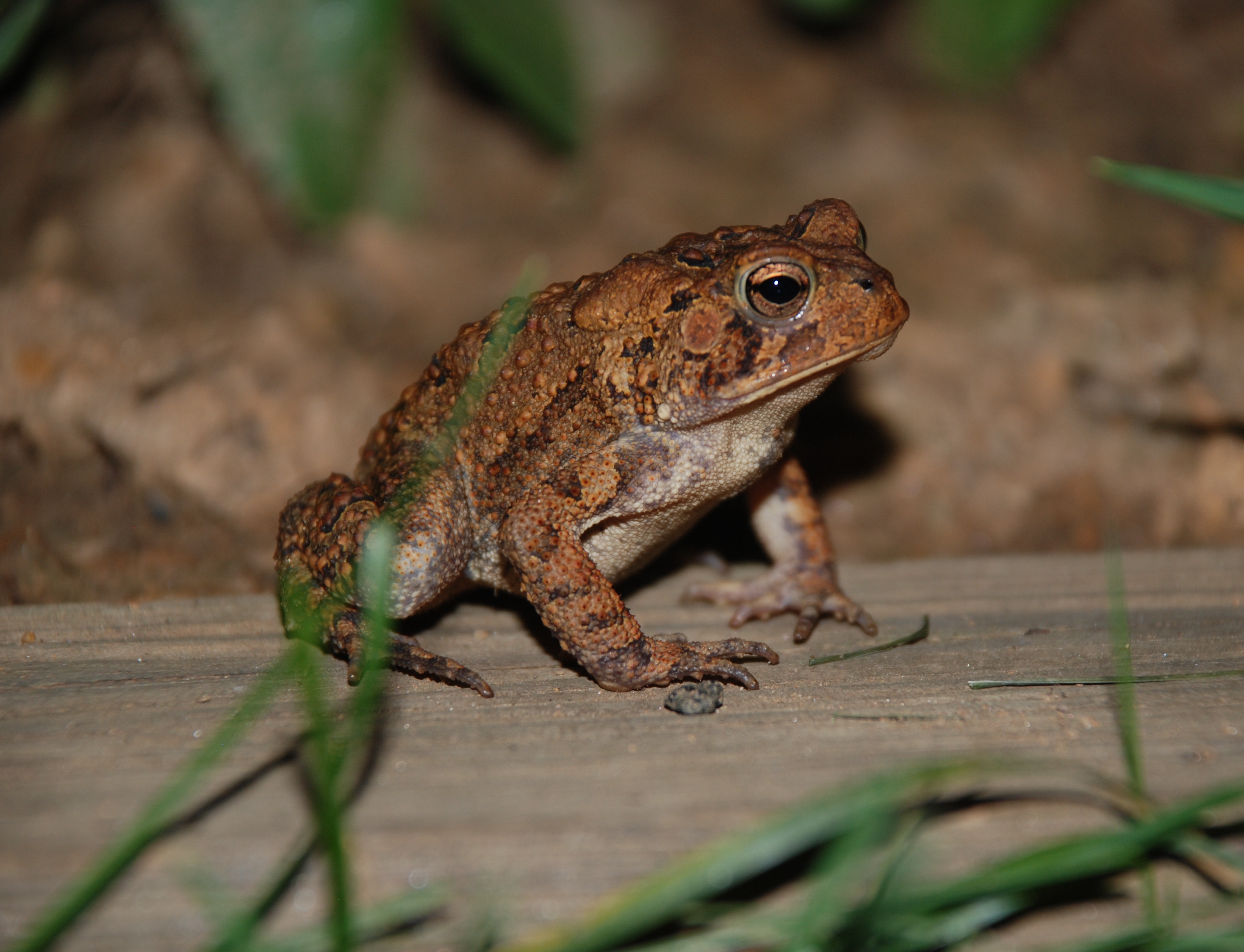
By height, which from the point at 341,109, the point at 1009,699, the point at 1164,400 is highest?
the point at 341,109

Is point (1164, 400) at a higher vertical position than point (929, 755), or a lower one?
higher

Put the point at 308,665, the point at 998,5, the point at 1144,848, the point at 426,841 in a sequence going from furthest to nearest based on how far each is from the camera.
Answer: the point at 998,5
the point at 426,841
the point at 1144,848
the point at 308,665

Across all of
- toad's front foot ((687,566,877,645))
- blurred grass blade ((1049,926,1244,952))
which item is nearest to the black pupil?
toad's front foot ((687,566,877,645))

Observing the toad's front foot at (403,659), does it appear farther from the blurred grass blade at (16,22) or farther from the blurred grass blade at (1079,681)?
the blurred grass blade at (16,22)

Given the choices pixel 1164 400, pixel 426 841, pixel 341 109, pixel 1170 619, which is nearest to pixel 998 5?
pixel 1164 400

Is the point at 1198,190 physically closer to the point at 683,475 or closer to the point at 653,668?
the point at 683,475

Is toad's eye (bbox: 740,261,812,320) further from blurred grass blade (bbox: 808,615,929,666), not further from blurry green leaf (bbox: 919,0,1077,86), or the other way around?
blurry green leaf (bbox: 919,0,1077,86)

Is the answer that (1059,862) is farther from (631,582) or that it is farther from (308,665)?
(631,582)

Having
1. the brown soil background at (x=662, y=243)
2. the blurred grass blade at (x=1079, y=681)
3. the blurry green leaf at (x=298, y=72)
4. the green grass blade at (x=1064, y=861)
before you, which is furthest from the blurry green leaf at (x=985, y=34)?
the green grass blade at (x=1064, y=861)
